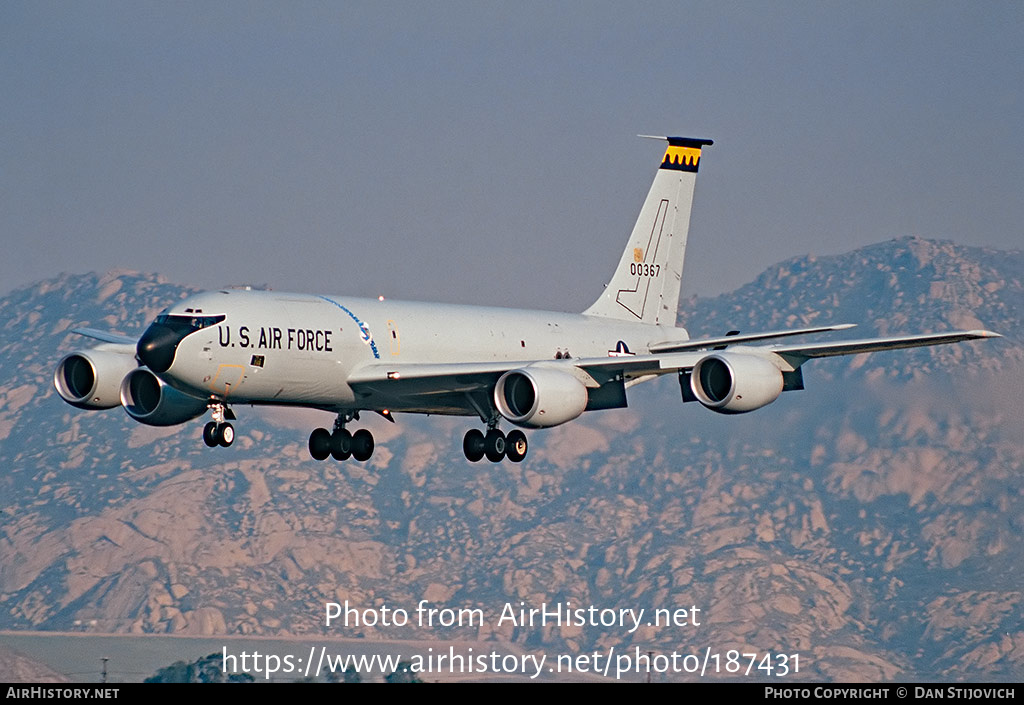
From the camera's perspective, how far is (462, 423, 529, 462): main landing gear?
200 feet

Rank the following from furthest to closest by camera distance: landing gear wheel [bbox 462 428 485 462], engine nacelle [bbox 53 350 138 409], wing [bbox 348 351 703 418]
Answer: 1. landing gear wheel [bbox 462 428 485 462]
2. engine nacelle [bbox 53 350 138 409]
3. wing [bbox 348 351 703 418]

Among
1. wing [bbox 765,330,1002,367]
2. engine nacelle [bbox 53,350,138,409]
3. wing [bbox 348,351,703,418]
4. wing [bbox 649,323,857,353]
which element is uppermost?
wing [bbox 649,323,857,353]

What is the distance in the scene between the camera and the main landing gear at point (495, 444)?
2403 inches

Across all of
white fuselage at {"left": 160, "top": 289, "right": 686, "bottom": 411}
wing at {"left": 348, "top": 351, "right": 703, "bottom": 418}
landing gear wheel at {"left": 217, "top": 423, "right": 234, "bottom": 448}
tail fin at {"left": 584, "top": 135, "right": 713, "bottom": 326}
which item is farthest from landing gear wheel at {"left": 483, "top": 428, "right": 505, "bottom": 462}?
tail fin at {"left": 584, "top": 135, "right": 713, "bottom": 326}

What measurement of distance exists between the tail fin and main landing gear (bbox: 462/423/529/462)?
1170cm

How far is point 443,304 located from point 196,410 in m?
9.76

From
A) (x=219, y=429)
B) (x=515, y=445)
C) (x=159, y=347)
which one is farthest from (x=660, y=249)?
(x=159, y=347)

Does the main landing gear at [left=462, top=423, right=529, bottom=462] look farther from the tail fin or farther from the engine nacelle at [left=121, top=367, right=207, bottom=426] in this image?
the tail fin

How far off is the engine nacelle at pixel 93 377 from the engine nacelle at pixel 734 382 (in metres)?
20.0

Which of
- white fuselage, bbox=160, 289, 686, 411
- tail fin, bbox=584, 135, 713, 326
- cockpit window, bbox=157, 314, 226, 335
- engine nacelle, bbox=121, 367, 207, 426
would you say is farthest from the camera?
tail fin, bbox=584, 135, 713, 326

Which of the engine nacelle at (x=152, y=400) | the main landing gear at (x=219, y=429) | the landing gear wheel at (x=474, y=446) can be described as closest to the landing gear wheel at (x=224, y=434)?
the main landing gear at (x=219, y=429)

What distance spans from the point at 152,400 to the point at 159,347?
283 inches

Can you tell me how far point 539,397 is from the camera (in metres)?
56.9
